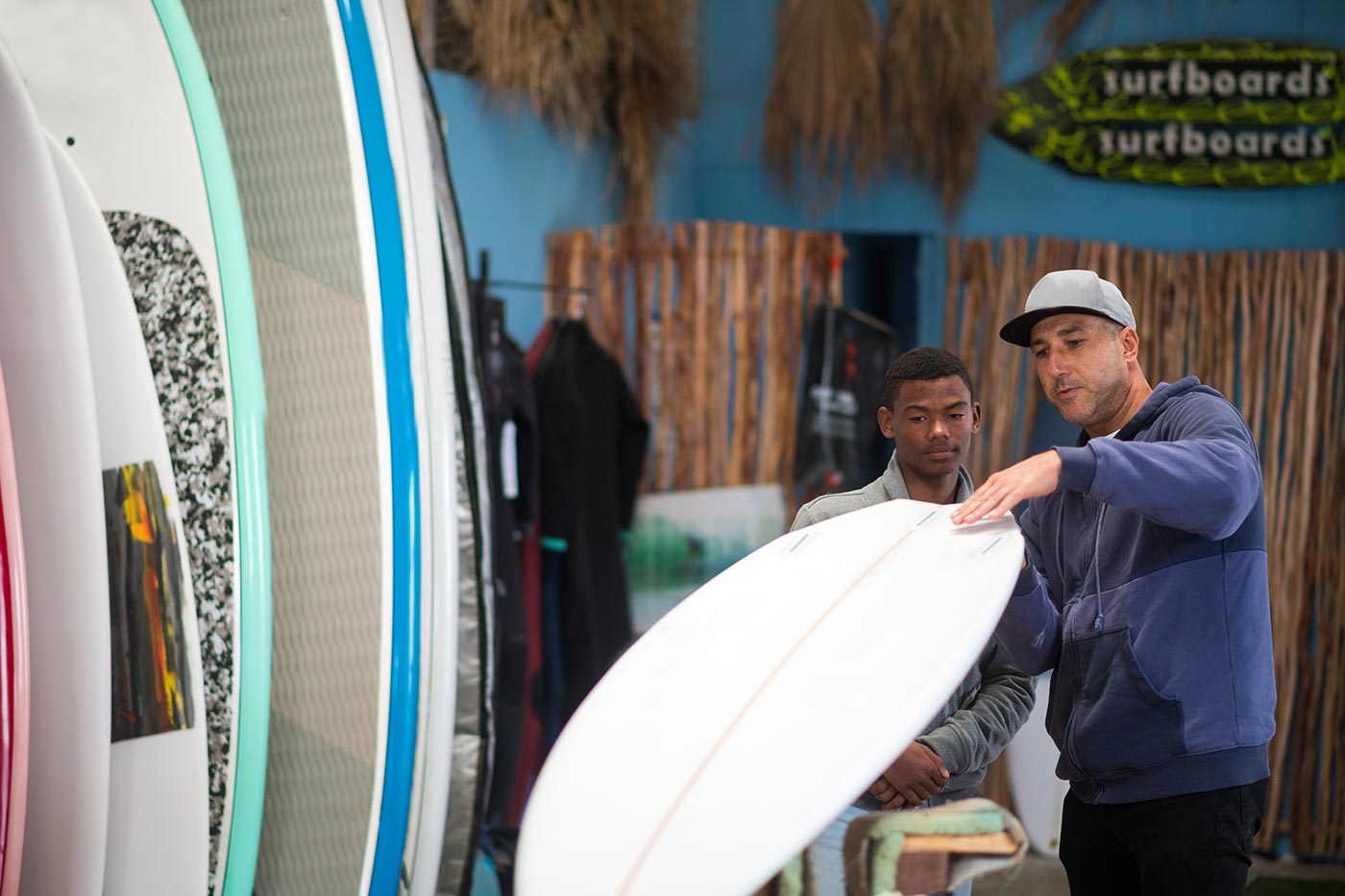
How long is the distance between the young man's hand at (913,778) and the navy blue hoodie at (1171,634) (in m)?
0.15

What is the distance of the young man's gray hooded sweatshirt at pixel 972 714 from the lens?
1.31 metres

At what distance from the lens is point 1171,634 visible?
4.13 feet

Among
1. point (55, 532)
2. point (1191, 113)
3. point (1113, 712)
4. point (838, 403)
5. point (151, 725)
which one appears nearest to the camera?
point (1113, 712)

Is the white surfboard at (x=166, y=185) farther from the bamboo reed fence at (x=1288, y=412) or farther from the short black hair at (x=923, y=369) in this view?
the bamboo reed fence at (x=1288, y=412)

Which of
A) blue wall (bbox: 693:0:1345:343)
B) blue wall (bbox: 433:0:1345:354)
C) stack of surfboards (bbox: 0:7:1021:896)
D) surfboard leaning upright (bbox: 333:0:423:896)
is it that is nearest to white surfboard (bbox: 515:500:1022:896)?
stack of surfboards (bbox: 0:7:1021:896)

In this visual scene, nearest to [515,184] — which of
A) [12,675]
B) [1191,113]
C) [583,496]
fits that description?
[583,496]

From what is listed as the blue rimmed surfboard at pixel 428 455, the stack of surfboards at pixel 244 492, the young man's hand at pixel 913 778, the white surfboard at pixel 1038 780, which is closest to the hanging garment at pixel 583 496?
the stack of surfboards at pixel 244 492

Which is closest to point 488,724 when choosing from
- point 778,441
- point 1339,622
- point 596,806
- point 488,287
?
point 596,806

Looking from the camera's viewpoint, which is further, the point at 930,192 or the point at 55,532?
the point at 930,192

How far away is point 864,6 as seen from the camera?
11.9 ft

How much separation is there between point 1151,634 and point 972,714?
20 cm

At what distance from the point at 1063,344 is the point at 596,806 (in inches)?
26.3

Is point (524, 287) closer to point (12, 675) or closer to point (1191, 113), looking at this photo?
point (12, 675)

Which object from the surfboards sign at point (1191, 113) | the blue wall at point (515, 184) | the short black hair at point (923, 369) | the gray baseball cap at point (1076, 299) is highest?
the surfboards sign at point (1191, 113)
